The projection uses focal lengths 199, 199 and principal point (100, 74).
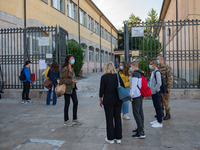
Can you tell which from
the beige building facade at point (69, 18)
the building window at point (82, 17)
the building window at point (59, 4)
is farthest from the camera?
the building window at point (82, 17)

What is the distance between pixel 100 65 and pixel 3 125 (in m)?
30.7

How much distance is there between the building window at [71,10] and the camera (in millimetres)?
22173

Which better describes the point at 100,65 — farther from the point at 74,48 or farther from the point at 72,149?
the point at 72,149

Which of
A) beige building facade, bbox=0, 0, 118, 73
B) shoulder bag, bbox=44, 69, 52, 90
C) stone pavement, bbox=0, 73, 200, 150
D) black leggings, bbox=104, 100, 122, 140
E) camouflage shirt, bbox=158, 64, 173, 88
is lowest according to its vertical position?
stone pavement, bbox=0, 73, 200, 150

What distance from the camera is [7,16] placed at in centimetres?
1145

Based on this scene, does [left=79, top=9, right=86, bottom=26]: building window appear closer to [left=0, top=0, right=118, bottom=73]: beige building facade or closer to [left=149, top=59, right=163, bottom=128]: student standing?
[left=0, top=0, right=118, bottom=73]: beige building facade

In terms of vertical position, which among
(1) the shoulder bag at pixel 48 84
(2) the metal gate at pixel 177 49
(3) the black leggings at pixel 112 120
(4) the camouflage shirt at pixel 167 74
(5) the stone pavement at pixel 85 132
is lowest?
(5) the stone pavement at pixel 85 132

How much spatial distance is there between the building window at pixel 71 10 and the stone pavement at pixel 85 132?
17336mm

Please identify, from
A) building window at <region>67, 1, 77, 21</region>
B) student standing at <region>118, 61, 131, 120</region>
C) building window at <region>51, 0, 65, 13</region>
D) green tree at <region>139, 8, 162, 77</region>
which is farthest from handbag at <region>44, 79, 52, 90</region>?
building window at <region>67, 1, 77, 21</region>

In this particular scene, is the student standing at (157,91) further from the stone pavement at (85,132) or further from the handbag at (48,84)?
the handbag at (48,84)

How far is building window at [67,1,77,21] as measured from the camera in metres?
22.2

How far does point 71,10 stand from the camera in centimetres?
2312

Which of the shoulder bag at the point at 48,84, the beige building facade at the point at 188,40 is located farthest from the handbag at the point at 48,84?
the beige building facade at the point at 188,40

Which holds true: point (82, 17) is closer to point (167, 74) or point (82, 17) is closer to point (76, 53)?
point (76, 53)
